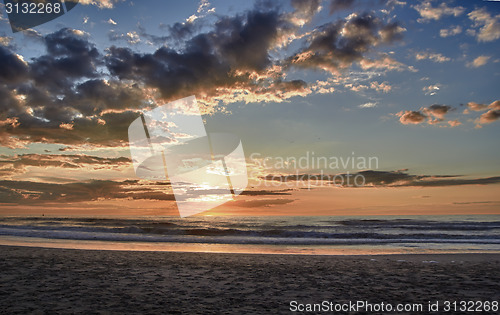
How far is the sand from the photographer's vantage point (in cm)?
657

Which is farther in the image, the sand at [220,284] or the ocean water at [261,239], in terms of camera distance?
the ocean water at [261,239]

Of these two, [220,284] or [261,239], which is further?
[261,239]

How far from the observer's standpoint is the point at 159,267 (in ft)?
38.4

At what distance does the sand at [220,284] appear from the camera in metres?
6.57

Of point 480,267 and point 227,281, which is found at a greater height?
point 227,281

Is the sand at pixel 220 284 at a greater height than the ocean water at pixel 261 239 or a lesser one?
greater

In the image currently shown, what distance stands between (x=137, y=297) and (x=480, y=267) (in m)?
13.5

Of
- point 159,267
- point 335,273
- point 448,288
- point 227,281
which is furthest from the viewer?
point 159,267

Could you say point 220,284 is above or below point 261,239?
above

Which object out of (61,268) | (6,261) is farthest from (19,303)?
(6,261)

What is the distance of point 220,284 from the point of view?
8773mm

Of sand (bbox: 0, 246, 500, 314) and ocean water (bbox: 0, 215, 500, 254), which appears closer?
sand (bbox: 0, 246, 500, 314)

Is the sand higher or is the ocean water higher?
the sand

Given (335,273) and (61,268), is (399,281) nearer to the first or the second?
(335,273)
